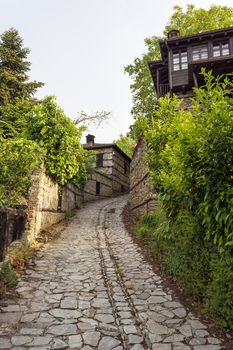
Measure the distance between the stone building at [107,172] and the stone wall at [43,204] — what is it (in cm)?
711

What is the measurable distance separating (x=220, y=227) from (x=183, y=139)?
4.23 feet

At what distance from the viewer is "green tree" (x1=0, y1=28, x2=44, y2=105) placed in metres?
16.0

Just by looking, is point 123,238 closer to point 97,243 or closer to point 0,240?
point 97,243

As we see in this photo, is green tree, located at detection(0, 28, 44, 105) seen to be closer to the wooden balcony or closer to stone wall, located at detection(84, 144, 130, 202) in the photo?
stone wall, located at detection(84, 144, 130, 202)

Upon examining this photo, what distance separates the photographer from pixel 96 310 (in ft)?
13.2

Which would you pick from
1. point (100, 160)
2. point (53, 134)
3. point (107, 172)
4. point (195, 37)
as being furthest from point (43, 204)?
point (195, 37)

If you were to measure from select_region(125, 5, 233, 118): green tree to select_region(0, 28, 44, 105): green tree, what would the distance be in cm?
1042

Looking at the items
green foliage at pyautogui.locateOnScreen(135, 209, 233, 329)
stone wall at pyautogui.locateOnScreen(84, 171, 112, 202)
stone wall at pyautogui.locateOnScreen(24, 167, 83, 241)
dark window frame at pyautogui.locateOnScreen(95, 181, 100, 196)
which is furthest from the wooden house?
green foliage at pyautogui.locateOnScreen(135, 209, 233, 329)

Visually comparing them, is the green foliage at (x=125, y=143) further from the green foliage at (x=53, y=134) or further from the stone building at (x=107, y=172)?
the green foliage at (x=53, y=134)

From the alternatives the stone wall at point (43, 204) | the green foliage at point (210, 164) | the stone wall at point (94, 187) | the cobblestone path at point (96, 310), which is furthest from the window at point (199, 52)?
the green foliage at point (210, 164)

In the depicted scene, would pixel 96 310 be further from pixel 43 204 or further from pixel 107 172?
pixel 107 172

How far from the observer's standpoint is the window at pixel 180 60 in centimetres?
1964

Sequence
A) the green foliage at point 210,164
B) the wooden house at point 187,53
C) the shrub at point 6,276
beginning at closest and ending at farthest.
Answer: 1. the green foliage at point 210,164
2. the shrub at point 6,276
3. the wooden house at point 187,53

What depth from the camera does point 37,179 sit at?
816cm
